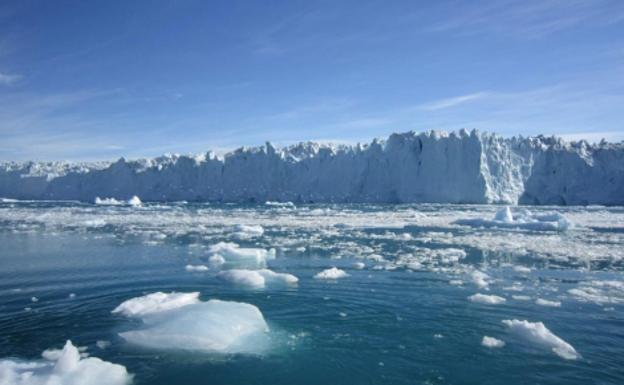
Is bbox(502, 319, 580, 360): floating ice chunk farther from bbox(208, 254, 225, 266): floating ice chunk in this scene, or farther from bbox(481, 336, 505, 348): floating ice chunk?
bbox(208, 254, 225, 266): floating ice chunk

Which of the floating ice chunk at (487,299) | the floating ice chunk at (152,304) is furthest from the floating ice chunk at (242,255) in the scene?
the floating ice chunk at (487,299)

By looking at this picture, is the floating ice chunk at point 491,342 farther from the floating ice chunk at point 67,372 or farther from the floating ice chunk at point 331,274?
the floating ice chunk at point 67,372

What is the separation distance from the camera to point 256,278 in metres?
8.51

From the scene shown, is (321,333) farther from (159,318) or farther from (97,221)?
(97,221)

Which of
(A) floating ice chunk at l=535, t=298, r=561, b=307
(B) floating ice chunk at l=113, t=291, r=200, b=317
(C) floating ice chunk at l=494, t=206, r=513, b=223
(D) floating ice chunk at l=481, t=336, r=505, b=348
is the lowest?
(D) floating ice chunk at l=481, t=336, r=505, b=348

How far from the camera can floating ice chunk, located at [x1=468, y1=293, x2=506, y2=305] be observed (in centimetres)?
722

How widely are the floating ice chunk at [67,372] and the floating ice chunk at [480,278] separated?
20.3ft

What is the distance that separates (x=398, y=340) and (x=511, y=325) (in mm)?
1547

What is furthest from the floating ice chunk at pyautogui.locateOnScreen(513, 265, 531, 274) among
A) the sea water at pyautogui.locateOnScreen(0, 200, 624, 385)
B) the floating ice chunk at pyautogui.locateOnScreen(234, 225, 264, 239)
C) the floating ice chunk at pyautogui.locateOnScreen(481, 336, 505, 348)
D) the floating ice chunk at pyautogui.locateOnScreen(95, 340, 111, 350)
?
the floating ice chunk at pyautogui.locateOnScreen(234, 225, 264, 239)

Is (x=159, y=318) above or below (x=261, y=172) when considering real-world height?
below

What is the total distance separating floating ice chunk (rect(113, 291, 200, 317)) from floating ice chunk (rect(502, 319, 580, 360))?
451 cm

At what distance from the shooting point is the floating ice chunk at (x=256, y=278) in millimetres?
8477

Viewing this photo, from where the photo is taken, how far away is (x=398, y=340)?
18.5ft

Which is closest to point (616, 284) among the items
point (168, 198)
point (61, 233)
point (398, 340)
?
point (398, 340)
